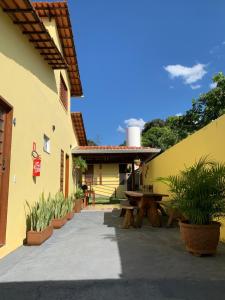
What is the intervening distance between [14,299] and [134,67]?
16.6 m

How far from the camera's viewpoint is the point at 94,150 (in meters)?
16.2

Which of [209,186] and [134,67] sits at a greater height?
[134,67]

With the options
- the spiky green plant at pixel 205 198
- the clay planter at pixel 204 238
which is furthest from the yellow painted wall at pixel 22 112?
the clay planter at pixel 204 238

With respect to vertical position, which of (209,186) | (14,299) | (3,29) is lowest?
(14,299)

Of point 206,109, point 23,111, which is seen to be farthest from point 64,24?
point 206,109

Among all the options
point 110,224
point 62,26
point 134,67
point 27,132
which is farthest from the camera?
point 134,67

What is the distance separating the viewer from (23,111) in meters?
6.33

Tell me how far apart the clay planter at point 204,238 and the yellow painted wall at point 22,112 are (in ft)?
10.4

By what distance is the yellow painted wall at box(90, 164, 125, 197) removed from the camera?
21.5 meters

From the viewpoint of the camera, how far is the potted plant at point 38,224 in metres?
6.29

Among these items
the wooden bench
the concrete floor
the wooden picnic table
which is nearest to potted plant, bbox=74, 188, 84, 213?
the wooden picnic table

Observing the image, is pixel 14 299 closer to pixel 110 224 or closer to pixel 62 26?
pixel 110 224

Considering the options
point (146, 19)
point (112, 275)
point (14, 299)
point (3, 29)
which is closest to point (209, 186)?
point (112, 275)

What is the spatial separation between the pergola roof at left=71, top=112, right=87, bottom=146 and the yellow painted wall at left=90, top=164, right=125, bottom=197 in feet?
9.18
